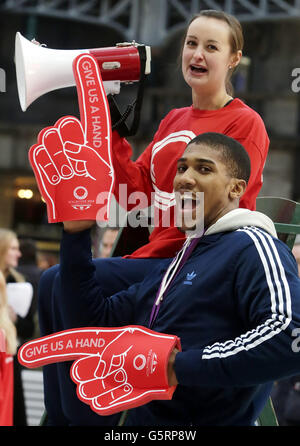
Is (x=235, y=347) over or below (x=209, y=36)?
below

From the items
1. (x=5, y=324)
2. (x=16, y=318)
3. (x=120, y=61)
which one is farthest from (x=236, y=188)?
(x=16, y=318)

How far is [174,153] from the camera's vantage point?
2.98 meters

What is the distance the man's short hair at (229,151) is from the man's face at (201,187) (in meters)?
0.02

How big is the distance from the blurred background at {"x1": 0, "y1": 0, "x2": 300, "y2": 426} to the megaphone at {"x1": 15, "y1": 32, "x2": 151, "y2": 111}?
11.5 meters

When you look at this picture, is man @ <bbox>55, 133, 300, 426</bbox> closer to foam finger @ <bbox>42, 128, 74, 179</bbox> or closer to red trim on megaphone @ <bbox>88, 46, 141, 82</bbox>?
foam finger @ <bbox>42, 128, 74, 179</bbox>

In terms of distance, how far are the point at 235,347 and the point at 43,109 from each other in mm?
14521

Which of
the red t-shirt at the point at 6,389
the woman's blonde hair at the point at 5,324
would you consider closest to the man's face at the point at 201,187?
the red t-shirt at the point at 6,389

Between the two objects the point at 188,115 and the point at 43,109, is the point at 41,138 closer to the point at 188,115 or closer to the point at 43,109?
the point at 188,115

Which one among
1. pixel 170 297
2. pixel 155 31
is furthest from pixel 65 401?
pixel 155 31

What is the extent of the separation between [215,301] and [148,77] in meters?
13.9

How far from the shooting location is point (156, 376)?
2.21 m

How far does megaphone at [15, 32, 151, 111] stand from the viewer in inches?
107

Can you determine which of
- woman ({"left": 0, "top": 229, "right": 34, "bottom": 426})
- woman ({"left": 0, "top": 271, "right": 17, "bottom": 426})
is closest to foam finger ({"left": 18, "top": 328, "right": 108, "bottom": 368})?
woman ({"left": 0, "top": 271, "right": 17, "bottom": 426})

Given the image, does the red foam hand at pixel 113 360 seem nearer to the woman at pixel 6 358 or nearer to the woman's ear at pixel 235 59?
the woman's ear at pixel 235 59
